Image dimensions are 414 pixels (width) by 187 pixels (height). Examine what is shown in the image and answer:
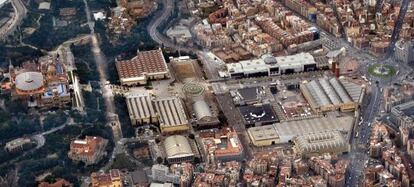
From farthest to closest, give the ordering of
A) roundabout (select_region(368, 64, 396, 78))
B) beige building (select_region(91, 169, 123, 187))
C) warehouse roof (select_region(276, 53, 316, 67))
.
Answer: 1. warehouse roof (select_region(276, 53, 316, 67))
2. roundabout (select_region(368, 64, 396, 78))
3. beige building (select_region(91, 169, 123, 187))

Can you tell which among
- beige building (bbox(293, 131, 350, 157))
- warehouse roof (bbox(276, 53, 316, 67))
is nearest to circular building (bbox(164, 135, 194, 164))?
beige building (bbox(293, 131, 350, 157))

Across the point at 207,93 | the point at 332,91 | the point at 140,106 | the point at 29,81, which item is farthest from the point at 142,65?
the point at 332,91

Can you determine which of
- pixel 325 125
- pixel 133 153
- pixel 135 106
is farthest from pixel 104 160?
pixel 325 125

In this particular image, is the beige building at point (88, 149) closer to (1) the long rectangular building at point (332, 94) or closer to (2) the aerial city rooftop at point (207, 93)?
(2) the aerial city rooftop at point (207, 93)

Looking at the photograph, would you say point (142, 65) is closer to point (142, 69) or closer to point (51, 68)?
point (142, 69)

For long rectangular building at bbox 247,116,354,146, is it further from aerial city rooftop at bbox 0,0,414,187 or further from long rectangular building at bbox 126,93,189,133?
long rectangular building at bbox 126,93,189,133

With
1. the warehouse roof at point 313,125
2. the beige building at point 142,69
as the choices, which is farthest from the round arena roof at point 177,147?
the beige building at point 142,69
